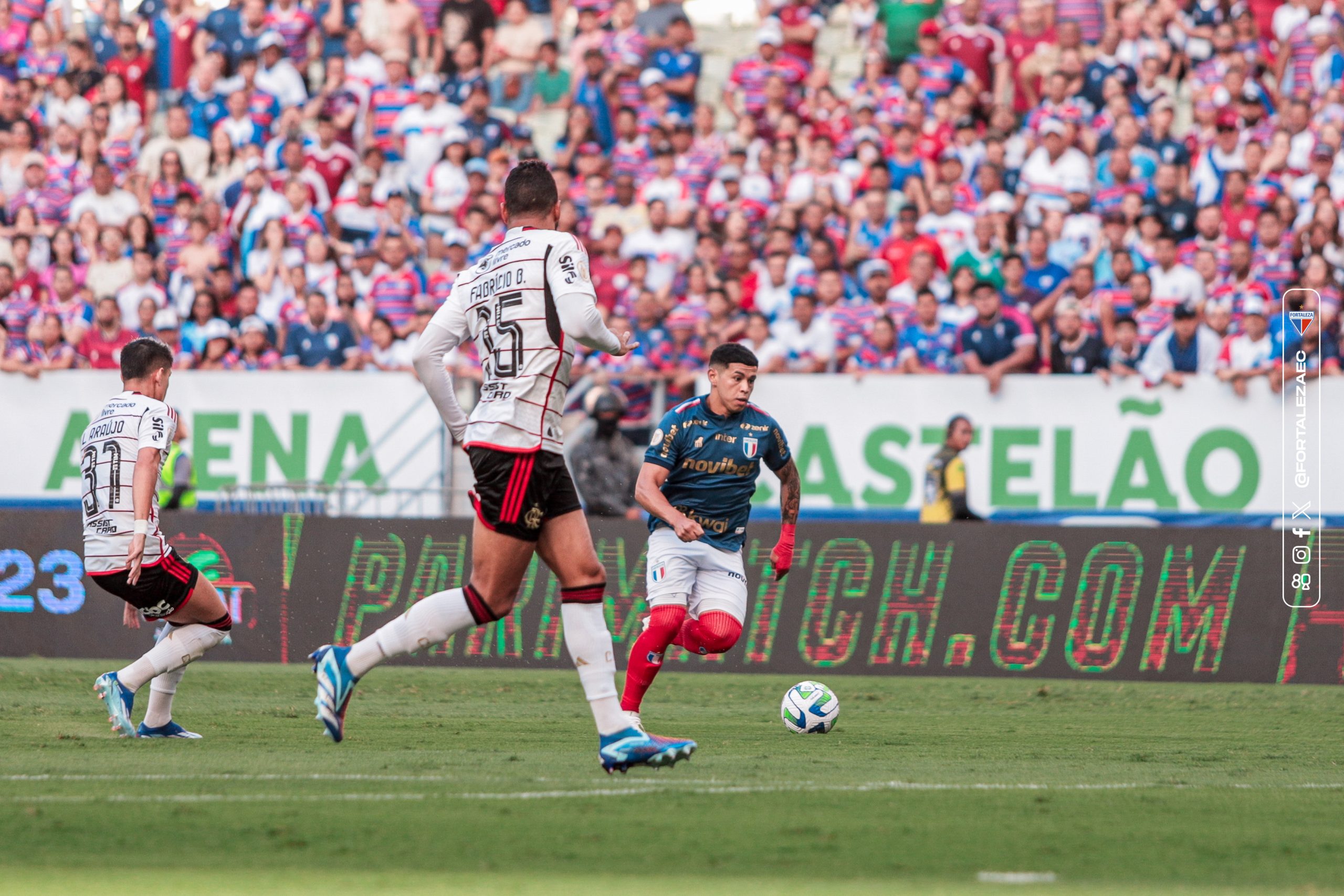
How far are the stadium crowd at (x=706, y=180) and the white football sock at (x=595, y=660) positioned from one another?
869 cm

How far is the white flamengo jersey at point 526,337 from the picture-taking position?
7383mm

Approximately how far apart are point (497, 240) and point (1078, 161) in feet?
19.8

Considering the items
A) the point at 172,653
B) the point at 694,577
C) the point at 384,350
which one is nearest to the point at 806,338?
the point at 384,350

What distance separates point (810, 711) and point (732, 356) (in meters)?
2.02

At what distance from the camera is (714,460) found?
32.6 feet

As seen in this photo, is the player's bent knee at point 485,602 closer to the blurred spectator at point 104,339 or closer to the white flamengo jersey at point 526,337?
the white flamengo jersey at point 526,337

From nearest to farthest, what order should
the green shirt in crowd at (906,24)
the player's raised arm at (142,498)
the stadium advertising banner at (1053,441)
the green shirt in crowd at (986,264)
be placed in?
1. the player's raised arm at (142,498)
2. the stadium advertising banner at (1053,441)
3. the green shirt in crowd at (986,264)
4. the green shirt in crowd at (906,24)

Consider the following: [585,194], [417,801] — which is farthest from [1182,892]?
[585,194]

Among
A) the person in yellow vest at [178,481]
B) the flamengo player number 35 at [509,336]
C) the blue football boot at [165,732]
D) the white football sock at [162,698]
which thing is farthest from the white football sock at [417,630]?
the person in yellow vest at [178,481]

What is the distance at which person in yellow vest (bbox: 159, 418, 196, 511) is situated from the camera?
15938 millimetres

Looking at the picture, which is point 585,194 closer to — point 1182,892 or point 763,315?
point 763,315

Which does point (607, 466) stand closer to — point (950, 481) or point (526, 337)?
point (950, 481)

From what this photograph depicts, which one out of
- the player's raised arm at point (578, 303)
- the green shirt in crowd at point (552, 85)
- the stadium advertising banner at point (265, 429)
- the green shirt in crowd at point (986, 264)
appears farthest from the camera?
the green shirt in crowd at point (552, 85)

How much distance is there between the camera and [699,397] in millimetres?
10055
